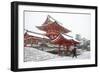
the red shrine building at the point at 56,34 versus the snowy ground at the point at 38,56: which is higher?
the red shrine building at the point at 56,34

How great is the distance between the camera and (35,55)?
1293 mm

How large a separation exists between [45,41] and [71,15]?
0.19 m

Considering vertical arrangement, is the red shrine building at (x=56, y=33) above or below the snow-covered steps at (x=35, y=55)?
above

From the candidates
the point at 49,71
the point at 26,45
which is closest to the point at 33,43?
the point at 26,45

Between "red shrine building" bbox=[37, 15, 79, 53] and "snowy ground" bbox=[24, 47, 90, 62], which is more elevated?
"red shrine building" bbox=[37, 15, 79, 53]

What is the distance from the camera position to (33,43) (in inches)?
50.9

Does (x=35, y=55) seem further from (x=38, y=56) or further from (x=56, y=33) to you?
(x=56, y=33)

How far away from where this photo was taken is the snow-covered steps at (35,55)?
50.3 inches

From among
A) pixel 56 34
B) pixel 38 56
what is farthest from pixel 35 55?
pixel 56 34

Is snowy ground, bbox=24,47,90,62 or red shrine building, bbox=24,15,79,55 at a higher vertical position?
red shrine building, bbox=24,15,79,55

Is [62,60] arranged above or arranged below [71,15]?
below

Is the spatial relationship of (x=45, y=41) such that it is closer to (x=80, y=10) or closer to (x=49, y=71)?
(x=49, y=71)

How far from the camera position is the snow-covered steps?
128cm

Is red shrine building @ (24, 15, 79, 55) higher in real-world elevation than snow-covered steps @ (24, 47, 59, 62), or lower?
higher
